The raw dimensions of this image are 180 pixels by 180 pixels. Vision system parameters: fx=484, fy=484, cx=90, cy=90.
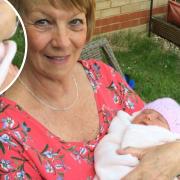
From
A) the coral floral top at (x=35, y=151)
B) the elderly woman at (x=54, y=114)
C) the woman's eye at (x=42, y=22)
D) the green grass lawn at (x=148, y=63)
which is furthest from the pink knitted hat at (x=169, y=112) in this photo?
the green grass lawn at (x=148, y=63)

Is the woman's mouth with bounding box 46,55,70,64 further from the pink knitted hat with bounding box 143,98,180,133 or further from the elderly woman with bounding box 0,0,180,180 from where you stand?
the pink knitted hat with bounding box 143,98,180,133

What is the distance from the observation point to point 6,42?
1.28m

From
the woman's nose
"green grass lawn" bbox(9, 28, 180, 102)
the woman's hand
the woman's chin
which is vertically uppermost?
the woman's nose

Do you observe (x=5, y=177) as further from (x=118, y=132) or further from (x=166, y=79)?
(x=166, y=79)

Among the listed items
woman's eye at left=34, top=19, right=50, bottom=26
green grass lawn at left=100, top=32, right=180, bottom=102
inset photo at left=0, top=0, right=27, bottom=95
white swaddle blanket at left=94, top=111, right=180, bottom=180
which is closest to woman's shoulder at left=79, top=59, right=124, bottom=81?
white swaddle blanket at left=94, top=111, right=180, bottom=180

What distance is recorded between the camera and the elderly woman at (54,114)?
6.41ft

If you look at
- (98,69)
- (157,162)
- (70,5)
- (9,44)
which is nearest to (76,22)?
(70,5)

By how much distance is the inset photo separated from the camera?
1.26 meters

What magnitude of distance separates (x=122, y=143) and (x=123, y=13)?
486cm

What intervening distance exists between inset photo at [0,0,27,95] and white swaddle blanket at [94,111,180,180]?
83 cm

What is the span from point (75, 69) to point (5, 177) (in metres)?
0.78

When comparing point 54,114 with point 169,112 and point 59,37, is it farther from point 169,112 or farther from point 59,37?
point 169,112

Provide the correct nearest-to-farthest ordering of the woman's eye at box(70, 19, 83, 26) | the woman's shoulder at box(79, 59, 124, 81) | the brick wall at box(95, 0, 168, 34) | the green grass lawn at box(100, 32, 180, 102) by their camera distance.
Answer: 1. the woman's eye at box(70, 19, 83, 26)
2. the woman's shoulder at box(79, 59, 124, 81)
3. the green grass lawn at box(100, 32, 180, 102)
4. the brick wall at box(95, 0, 168, 34)

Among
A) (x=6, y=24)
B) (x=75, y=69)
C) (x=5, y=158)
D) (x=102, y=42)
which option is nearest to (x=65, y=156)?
(x=5, y=158)
